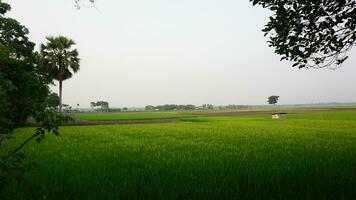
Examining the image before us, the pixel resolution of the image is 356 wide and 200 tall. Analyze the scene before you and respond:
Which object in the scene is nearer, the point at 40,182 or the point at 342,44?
the point at 342,44

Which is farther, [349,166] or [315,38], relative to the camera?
[349,166]

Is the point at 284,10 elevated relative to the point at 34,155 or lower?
elevated

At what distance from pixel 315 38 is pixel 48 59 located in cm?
5296

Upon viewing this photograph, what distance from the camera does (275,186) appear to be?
306 inches

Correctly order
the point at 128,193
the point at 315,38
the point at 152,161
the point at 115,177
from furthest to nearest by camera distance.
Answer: the point at 152,161 < the point at 115,177 < the point at 315,38 < the point at 128,193

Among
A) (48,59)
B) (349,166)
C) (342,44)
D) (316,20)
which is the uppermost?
(48,59)

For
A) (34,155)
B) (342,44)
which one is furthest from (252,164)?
(34,155)

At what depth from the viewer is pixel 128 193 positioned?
730cm

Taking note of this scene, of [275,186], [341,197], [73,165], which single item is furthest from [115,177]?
[341,197]

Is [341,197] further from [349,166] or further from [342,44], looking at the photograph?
[349,166]

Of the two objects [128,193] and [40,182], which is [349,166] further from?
[40,182]

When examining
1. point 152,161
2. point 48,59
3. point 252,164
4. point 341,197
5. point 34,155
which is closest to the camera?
point 341,197

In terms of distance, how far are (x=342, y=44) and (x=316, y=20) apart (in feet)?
2.77

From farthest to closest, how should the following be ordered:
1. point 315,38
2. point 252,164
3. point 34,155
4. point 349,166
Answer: point 34,155
point 252,164
point 349,166
point 315,38
